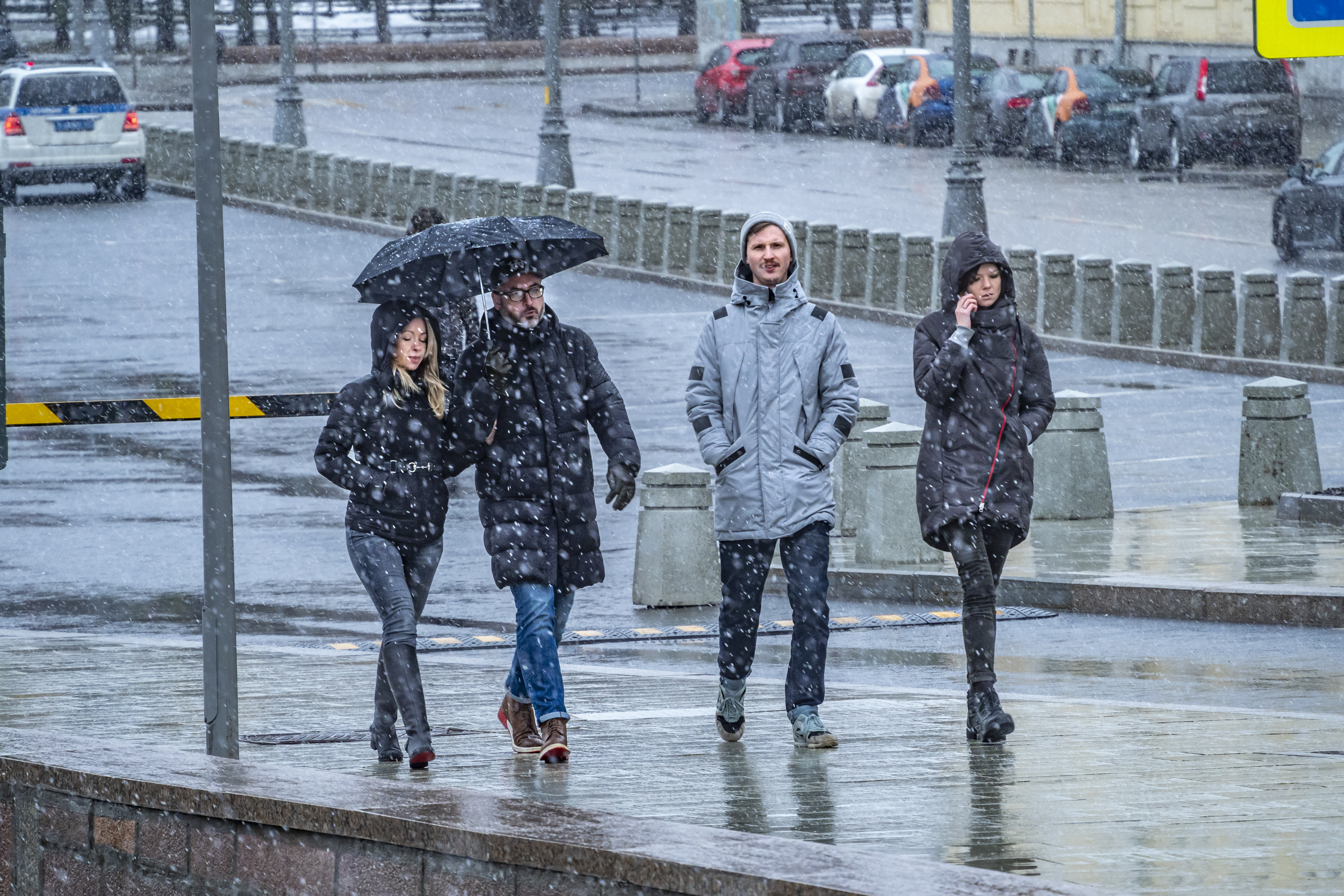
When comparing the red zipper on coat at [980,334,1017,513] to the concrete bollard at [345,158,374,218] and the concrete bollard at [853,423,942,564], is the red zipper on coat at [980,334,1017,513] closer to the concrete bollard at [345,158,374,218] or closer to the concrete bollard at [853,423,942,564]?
the concrete bollard at [853,423,942,564]

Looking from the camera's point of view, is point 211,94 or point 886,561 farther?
point 886,561

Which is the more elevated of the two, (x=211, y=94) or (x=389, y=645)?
(x=211, y=94)

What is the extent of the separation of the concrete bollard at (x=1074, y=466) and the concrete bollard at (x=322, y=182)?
23.2m

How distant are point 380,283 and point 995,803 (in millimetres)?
2621

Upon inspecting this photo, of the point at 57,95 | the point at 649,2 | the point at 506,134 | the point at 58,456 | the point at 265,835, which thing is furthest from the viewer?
the point at 649,2

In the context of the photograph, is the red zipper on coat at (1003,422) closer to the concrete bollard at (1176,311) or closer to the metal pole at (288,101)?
the concrete bollard at (1176,311)

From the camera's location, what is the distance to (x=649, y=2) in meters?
73.9

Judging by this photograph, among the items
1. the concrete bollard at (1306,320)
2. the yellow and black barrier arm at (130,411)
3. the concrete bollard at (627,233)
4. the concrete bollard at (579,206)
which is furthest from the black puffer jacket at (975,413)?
the concrete bollard at (579,206)

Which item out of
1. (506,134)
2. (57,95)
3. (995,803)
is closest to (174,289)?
(57,95)

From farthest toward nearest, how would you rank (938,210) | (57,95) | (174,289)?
1. (57,95)
2. (938,210)
3. (174,289)

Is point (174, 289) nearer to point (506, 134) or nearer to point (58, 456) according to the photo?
point (58, 456)

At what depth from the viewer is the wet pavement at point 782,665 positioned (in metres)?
6.62

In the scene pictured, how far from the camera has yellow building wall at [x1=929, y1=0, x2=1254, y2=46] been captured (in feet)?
159

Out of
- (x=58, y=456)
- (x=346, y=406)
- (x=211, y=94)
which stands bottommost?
(x=58, y=456)
